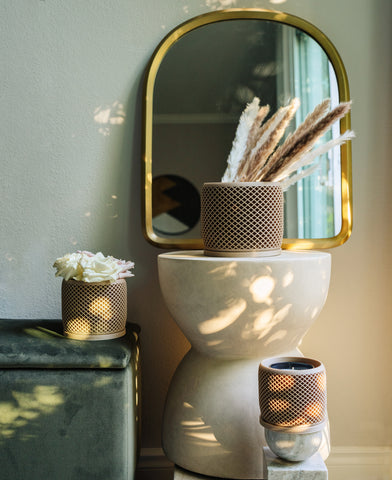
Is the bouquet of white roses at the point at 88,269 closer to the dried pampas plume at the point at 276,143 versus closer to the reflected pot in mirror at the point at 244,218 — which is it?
the reflected pot in mirror at the point at 244,218

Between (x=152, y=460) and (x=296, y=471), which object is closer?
(x=296, y=471)

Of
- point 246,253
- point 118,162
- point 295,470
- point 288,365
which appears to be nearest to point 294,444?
point 295,470

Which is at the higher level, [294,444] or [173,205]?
[173,205]

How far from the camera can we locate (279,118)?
1603 mm

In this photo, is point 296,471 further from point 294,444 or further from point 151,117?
point 151,117

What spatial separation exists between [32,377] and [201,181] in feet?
2.74

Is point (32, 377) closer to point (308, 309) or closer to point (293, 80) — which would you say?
point (308, 309)

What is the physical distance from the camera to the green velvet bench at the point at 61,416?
1438 millimetres

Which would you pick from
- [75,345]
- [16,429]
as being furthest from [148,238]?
[16,429]

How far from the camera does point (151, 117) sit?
5.99 feet

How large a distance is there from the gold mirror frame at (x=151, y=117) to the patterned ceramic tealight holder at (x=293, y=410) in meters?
0.59

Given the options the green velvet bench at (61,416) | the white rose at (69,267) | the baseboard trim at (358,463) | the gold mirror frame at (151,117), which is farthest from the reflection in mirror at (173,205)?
the baseboard trim at (358,463)

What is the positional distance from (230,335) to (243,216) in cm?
33

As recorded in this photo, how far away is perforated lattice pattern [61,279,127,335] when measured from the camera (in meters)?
1.58
